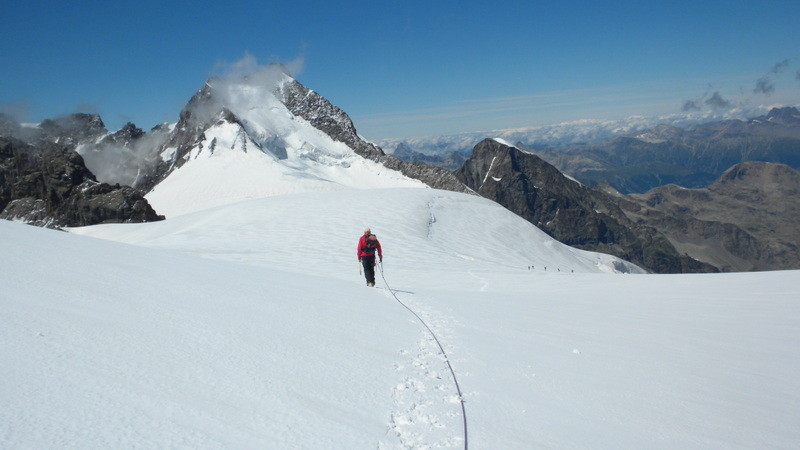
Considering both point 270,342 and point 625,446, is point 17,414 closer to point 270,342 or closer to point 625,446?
point 270,342

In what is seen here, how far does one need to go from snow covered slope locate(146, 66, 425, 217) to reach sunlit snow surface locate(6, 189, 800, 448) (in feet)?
412

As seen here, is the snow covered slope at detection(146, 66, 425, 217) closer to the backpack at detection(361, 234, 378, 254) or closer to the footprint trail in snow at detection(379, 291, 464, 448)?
the backpack at detection(361, 234, 378, 254)

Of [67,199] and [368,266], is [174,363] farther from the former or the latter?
[67,199]

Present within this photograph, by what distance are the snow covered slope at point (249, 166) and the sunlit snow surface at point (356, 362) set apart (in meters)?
126

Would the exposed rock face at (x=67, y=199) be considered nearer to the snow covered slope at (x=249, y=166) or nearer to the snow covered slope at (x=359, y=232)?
the snow covered slope at (x=249, y=166)

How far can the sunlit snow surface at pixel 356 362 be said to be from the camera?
397 centimetres

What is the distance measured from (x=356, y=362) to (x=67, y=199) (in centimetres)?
11566

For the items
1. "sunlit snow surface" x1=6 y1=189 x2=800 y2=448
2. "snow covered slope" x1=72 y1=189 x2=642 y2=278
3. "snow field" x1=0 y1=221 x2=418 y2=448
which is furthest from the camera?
"snow covered slope" x1=72 y1=189 x2=642 y2=278

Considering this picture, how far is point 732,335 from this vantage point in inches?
355

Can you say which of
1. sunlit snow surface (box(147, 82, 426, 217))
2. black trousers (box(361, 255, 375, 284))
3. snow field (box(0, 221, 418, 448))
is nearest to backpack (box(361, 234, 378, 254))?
black trousers (box(361, 255, 375, 284))

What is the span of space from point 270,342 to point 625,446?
461 cm

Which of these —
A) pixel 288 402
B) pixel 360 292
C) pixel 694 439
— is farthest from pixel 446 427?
pixel 360 292

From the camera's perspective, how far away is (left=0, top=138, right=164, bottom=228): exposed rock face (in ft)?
284

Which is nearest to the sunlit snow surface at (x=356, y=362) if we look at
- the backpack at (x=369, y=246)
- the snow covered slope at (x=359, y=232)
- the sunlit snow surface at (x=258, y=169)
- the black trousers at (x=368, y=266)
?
the black trousers at (x=368, y=266)
